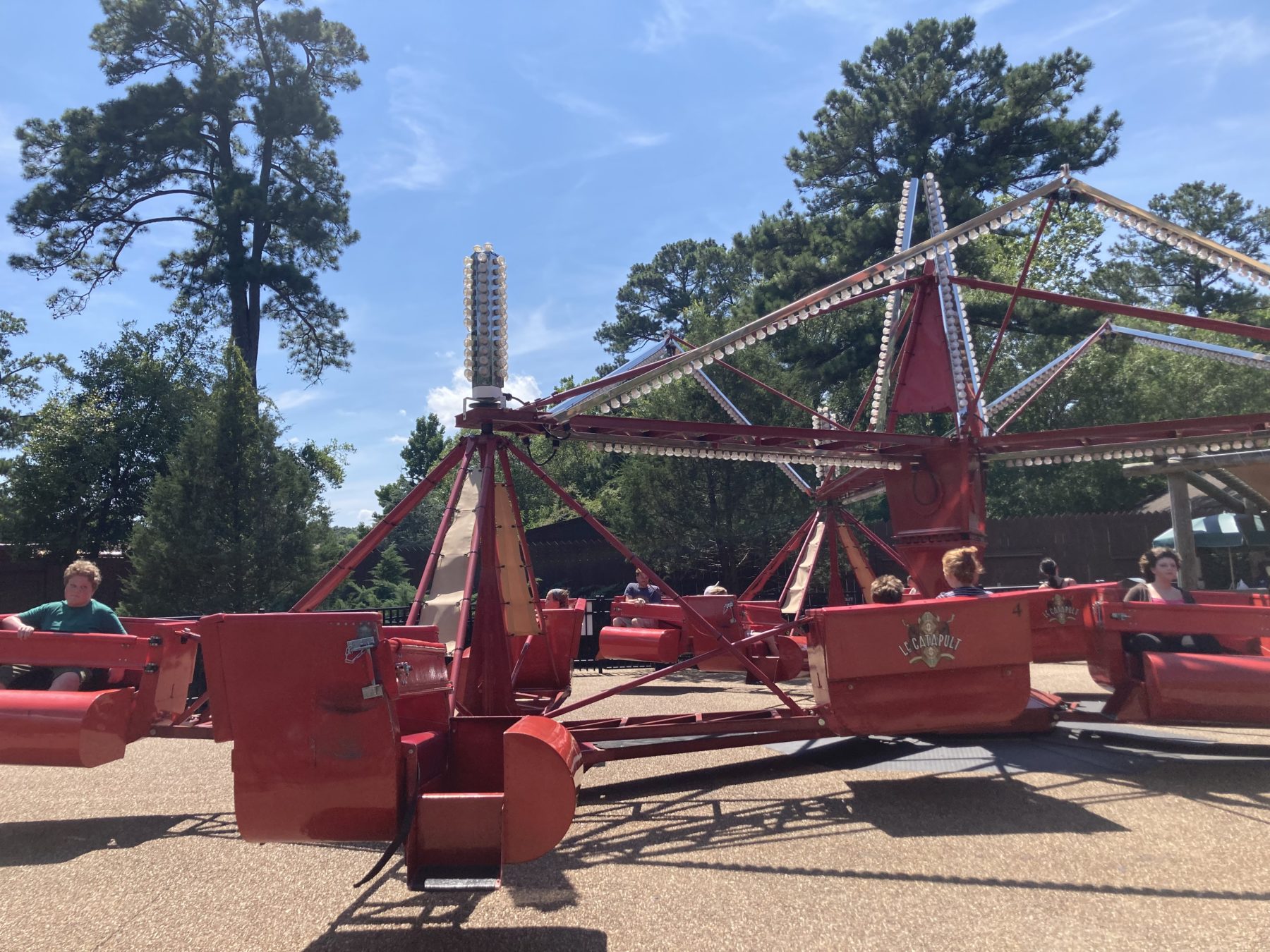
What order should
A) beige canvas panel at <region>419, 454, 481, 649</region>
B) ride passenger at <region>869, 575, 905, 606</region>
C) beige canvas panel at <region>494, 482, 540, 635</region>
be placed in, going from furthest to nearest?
1. beige canvas panel at <region>494, 482, 540, 635</region>
2. ride passenger at <region>869, 575, 905, 606</region>
3. beige canvas panel at <region>419, 454, 481, 649</region>

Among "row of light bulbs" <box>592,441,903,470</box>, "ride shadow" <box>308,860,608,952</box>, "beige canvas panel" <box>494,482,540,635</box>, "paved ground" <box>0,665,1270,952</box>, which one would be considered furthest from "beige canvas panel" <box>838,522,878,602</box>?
"ride shadow" <box>308,860,608,952</box>

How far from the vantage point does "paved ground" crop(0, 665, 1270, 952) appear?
12.4 feet

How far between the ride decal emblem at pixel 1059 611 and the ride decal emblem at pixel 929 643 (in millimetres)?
1374

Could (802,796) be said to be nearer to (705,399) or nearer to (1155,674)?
(1155,674)

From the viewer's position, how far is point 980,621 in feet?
17.9

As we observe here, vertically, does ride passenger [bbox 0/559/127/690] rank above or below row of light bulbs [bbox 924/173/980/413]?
below

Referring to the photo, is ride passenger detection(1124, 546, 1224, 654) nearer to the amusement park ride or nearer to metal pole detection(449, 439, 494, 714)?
the amusement park ride

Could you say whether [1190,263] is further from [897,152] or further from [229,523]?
[229,523]

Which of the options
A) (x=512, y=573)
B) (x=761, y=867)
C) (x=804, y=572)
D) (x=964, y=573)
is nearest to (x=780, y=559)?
(x=804, y=572)

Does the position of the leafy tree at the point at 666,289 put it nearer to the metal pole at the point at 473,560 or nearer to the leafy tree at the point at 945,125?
the leafy tree at the point at 945,125

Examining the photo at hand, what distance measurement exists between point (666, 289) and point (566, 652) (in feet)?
147

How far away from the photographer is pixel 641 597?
13430 millimetres

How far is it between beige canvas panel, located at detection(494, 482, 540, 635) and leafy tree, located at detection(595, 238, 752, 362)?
4378 cm

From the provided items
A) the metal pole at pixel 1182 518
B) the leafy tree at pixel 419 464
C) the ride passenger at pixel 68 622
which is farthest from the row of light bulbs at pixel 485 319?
the leafy tree at pixel 419 464
